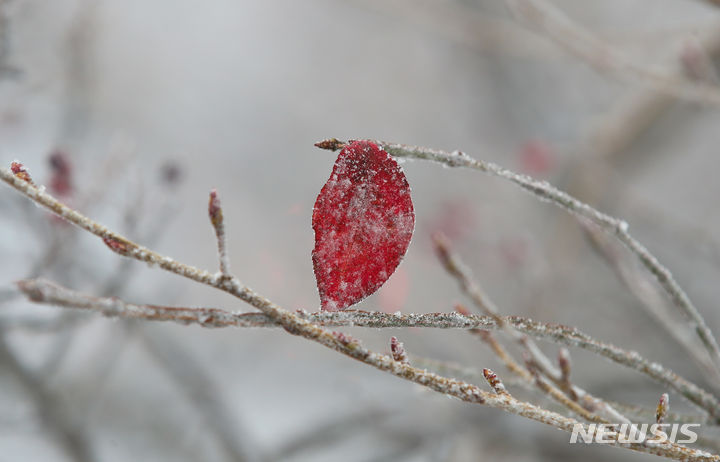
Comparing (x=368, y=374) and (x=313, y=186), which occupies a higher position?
(x=313, y=186)

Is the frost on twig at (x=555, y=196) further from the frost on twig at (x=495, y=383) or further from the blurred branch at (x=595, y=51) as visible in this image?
the blurred branch at (x=595, y=51)

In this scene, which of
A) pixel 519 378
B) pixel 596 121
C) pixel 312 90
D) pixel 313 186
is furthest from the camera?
pixel 312 90

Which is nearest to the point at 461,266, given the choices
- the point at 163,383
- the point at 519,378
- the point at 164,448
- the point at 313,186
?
the point at 519,378

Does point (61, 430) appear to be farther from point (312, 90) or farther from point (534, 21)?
point (312, 90)

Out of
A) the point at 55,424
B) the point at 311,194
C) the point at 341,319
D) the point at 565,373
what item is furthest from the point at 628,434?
the point at 311,194

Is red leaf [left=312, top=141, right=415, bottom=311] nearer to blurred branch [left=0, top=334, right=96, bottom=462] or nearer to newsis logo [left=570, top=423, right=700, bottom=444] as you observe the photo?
newsis logo [left=570, top=423, right=700, bottom=444]

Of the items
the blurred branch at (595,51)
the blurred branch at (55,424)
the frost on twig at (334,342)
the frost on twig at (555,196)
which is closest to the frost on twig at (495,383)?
the frost on twig at (334,342)
